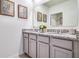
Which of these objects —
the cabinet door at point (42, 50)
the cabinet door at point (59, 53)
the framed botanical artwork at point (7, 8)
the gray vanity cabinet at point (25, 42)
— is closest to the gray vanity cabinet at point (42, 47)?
the cabinet door at point (42, 50)

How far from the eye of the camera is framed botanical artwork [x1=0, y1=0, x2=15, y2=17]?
2226mm

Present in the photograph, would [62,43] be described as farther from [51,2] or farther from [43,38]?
[51,2]

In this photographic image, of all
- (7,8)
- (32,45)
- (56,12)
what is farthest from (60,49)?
(7,8)

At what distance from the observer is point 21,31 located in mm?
2854

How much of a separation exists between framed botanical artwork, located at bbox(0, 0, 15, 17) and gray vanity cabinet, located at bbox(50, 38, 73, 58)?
1.57m

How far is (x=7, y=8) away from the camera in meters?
2.35

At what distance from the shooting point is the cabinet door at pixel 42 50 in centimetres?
177

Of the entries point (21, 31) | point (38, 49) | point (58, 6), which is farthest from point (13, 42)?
point (58, 6)

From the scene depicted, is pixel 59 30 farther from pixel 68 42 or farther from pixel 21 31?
pixel 21 31

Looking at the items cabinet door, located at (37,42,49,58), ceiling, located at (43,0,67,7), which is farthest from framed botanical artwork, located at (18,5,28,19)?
cabinet door, located at (37,42,49,58)

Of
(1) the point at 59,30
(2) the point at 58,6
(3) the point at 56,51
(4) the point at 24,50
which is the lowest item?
Result: (4) the point at 24,50

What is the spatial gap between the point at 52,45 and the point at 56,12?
1.22 metres

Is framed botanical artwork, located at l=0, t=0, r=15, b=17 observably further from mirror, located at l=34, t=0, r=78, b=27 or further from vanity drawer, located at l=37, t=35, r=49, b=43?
vanity drawer, located at l=37, t=35, r=49, b=43

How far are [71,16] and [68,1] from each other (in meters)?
0.42
